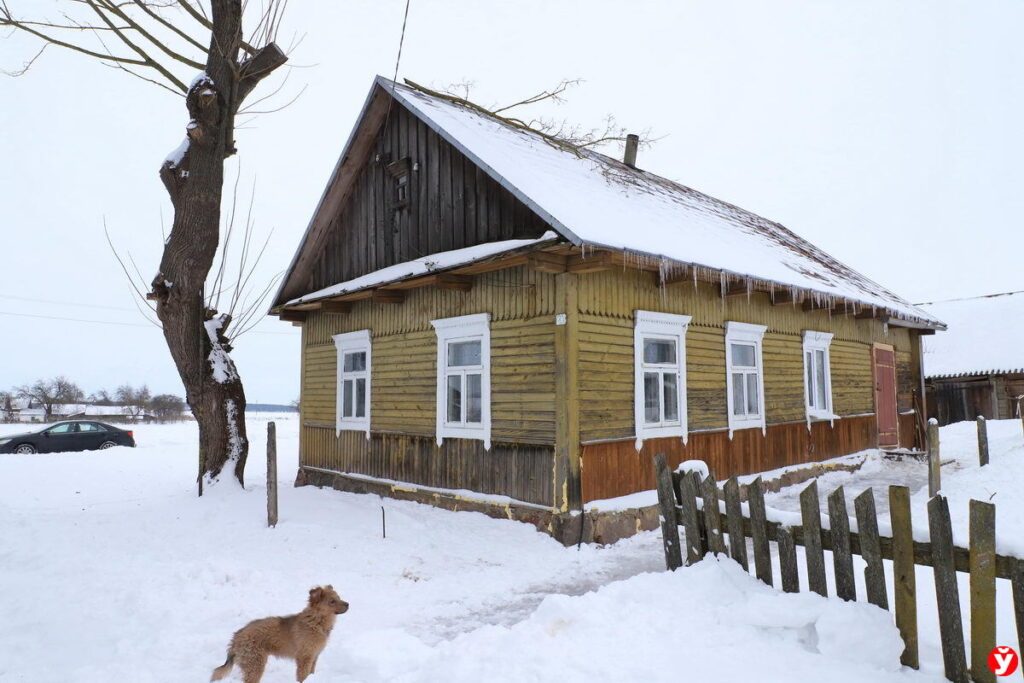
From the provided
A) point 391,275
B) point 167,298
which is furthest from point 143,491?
point 391,275

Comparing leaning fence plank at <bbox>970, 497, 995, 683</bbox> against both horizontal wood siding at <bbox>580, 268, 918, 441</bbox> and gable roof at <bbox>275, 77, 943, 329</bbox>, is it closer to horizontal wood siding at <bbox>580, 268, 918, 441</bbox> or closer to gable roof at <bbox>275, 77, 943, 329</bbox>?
gable roof at <bbox>275, 77, 943, 329</bbox>

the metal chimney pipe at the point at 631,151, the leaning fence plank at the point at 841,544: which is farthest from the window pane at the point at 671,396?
the metal chimney pipe at the point at 631,151

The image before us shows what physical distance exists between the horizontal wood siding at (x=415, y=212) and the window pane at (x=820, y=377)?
8.17m

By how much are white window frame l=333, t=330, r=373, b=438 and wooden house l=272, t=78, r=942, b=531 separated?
0.05m

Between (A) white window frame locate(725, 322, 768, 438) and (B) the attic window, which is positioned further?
(B) the attic window

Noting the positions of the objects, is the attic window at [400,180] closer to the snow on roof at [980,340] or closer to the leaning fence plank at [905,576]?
the leaning fence plank at [905,576]

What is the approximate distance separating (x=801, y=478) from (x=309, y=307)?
407 inches

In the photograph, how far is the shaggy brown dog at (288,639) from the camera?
3859mm

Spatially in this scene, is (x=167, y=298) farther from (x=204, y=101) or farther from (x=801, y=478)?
(x=801, y=478)

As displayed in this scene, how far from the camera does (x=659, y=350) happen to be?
955 centimetres

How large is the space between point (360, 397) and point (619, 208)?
5.99m

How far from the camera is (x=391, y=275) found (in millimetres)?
10227

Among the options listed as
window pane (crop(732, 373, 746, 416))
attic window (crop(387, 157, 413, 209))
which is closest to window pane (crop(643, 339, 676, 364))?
window pane (crop(732, 373, 746, 416))

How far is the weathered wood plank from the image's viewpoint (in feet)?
16.6
